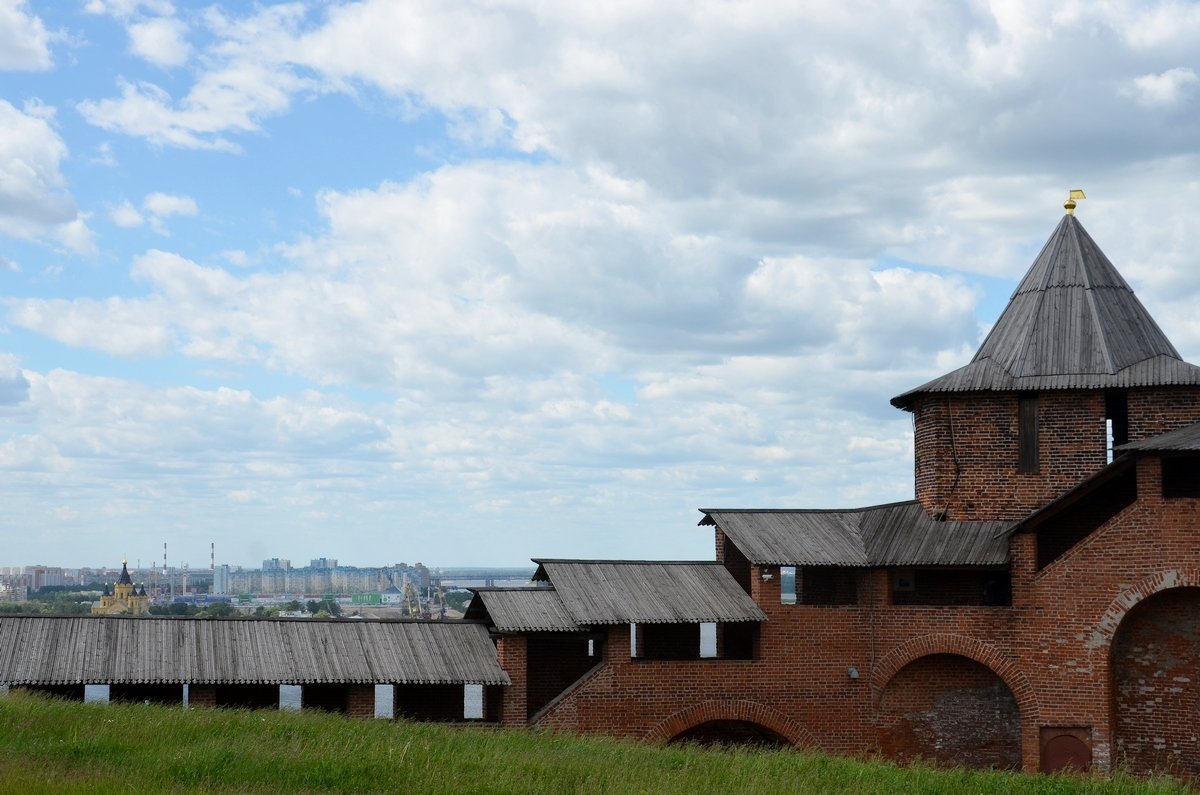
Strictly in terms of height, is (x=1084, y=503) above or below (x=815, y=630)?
above

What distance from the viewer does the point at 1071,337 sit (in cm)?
2258

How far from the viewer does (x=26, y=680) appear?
1812 centimetres

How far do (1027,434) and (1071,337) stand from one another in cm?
195

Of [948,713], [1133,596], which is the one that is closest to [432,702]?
[948,713]

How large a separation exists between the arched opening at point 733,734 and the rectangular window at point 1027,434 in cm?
632

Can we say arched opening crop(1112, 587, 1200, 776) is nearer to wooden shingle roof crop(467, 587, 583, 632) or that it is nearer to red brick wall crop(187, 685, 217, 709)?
wooden shingle roof crop(467, 587, 583, 632)

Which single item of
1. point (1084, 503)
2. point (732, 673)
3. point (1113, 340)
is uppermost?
point (1113, 340)

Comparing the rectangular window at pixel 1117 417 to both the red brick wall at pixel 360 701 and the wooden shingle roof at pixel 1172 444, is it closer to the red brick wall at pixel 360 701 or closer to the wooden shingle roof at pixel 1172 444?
the wooden shingle roof at pixel 1172 444

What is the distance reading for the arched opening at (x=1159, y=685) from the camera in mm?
19812

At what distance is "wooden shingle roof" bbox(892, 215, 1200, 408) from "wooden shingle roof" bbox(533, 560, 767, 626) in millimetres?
4947

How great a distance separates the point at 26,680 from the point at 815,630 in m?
12.2

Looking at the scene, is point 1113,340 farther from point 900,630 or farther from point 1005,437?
point 900,630

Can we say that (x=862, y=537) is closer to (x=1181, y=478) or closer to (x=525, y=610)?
(x=1181, y=478)

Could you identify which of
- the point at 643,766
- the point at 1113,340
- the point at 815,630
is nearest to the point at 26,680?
the point at 643,766
